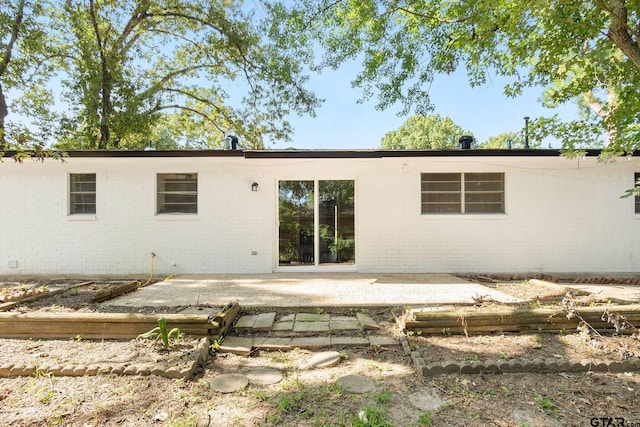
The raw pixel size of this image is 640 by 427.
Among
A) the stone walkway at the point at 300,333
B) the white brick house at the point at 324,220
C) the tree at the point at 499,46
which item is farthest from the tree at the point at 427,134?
the stone walkway at the point at 300,333

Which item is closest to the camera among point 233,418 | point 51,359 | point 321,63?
point 233,418

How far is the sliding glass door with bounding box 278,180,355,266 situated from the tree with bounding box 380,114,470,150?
116 ft

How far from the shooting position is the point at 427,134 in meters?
42.4

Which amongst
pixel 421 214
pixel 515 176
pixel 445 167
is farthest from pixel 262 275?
pixel 515 176

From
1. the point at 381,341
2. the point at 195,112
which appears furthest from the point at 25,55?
the point at 381,341

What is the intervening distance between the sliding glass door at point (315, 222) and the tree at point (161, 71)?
701cm

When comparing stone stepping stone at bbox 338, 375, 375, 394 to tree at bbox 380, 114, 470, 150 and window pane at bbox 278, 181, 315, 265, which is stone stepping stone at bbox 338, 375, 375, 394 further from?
tree at bbox 380, 114, 470, 150

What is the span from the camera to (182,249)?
7211 mm

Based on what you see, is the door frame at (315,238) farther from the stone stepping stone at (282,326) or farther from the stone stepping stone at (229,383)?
the stone stepping stone at (229,383)

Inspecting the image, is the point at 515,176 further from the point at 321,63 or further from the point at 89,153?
the point at 89,153

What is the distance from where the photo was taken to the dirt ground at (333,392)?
6.32 ft

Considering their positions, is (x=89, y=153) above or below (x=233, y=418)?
above

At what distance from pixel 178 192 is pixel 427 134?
41054mm

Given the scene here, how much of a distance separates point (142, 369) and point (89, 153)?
6003mm
